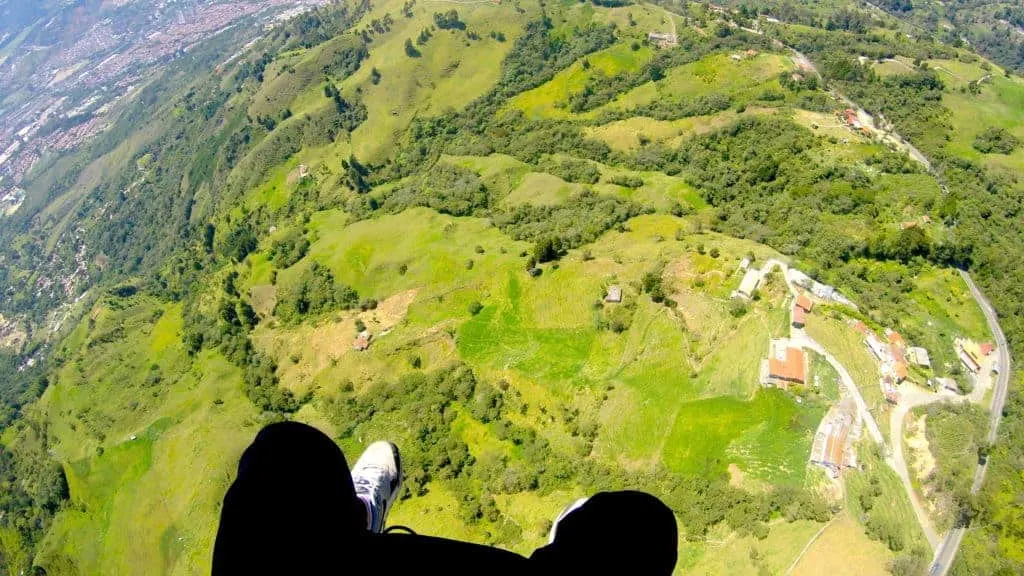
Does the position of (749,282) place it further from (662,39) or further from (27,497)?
(27,497)

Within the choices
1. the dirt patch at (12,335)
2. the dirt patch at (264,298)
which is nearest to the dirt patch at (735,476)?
the dirt patch at (264,298)

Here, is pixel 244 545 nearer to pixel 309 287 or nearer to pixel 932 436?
pixel 932 436

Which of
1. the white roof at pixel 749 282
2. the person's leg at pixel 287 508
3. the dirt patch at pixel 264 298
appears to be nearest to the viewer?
the person's leg at pixel 287 508

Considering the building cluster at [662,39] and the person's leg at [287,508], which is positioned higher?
the person's leg at [287,508]

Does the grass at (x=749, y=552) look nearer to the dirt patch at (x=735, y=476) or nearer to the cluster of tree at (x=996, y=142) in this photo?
the dirt patch at (x=735, y=476)

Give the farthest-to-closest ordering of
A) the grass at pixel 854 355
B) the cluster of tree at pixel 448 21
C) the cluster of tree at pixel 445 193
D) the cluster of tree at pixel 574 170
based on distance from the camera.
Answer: the cluster of tree at pixel 448 21
the cluster of tree at pixel 574 170
the cluster of tree at pixel 445 193
the grass at pixel 854 355

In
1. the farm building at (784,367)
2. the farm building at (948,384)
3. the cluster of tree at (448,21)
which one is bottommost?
the farm building at (948,384)

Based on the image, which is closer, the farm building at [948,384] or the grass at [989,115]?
the farm building at [948,384]
